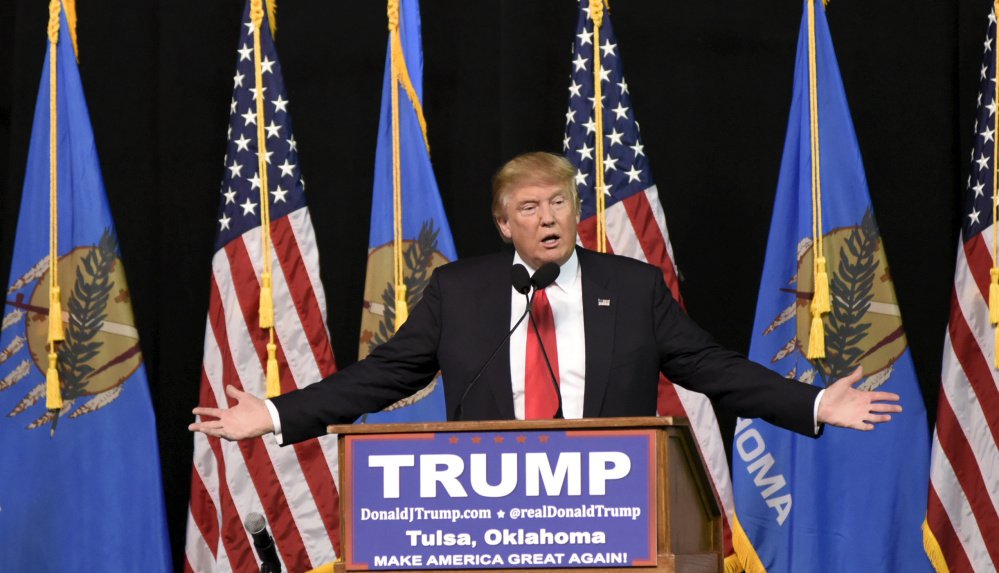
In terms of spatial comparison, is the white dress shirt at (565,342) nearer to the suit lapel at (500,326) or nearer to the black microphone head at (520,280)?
the suit lapel at (500,326)

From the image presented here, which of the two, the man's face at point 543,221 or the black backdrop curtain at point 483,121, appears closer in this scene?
the man's face at point 543,221

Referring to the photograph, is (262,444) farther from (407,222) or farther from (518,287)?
(518,287)

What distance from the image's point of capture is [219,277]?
16.1 ft

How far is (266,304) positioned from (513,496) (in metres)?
2.54

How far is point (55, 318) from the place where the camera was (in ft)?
15.6

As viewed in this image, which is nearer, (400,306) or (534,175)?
(534,175)

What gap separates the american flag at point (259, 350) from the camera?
4.82 m

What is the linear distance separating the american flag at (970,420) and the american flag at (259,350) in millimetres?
2029

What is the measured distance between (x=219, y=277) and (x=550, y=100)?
53.6 inches

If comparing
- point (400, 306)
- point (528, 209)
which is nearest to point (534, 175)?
point (528, 209)

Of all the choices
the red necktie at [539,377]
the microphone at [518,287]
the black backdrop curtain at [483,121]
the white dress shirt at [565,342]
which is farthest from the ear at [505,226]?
the black backdrop curtain at [483,121]

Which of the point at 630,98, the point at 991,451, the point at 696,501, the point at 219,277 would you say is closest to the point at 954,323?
the point at 991,451

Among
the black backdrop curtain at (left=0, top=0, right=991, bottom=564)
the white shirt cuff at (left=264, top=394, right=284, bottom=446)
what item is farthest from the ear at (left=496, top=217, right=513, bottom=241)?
the black backdrop curtain at (left=0, top=0, right=991, bottom=564)

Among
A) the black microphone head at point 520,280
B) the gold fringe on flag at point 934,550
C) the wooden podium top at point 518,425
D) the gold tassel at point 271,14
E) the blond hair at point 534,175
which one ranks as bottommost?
the gold fringe on flag at point 934,550
